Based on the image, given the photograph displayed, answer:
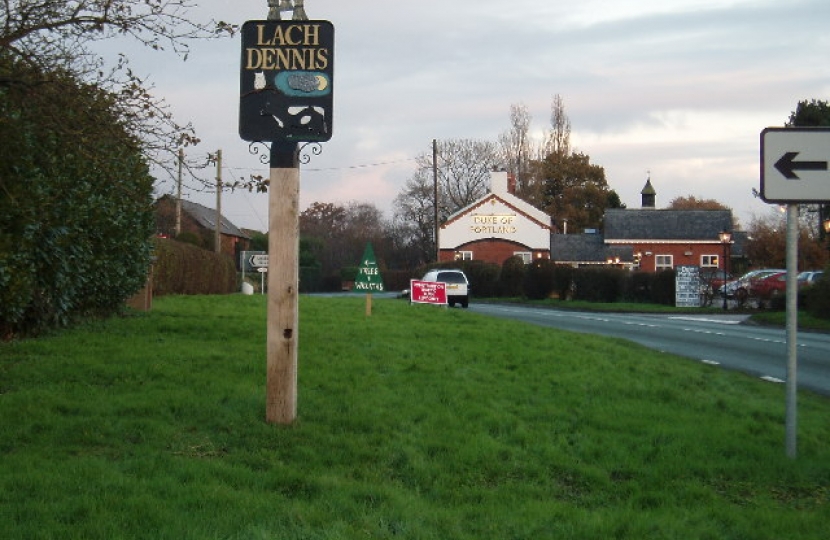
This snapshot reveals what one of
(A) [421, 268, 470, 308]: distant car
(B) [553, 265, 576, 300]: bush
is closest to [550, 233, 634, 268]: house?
(B) [553, 265, 576, 300]: bush

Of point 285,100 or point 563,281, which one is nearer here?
point 285,100

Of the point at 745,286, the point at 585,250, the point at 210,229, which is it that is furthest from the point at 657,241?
the point at 210,229

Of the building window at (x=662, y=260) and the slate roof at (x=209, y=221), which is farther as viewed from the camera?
the building window at (x=662, y=260)

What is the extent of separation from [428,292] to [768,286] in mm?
18008

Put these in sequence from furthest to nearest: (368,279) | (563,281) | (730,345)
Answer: (563,281) < (368,279) < (730,345)

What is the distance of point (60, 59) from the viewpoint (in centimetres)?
880

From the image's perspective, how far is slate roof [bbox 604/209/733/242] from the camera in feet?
248

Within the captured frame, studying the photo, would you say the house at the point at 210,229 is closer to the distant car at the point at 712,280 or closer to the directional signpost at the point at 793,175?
the distant car at the point at 712,280

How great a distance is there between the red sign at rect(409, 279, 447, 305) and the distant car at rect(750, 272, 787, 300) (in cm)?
1535

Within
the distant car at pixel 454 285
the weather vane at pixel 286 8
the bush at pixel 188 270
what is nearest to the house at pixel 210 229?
the bush at pixel 188 270

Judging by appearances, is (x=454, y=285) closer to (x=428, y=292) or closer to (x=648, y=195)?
(x=428, y=292)

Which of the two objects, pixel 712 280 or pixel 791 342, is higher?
pixel 712 280

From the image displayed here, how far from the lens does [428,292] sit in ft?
101

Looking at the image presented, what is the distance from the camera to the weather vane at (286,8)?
8.55 meters
